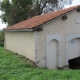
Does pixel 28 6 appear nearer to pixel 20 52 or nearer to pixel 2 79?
pixel 20 52

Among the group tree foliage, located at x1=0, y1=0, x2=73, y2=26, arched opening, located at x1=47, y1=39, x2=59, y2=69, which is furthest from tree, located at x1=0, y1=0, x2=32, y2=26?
arched opening, located at x1=47, y1=39, x2=59, y2=69

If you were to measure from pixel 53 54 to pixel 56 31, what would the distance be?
1836 millimetres

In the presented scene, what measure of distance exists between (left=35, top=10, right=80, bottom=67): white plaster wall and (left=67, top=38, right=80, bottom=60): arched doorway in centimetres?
81

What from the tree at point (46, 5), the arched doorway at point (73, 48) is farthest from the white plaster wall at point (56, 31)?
the tree at point (46, 5)

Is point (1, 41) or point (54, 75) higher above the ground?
point (1, 41)

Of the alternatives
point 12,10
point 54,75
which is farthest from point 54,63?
point 12,10

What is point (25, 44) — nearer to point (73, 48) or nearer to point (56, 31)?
point (56, 31)

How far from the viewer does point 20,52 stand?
12852mm

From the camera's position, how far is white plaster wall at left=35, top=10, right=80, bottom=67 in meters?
10.1

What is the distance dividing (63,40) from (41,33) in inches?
91.2

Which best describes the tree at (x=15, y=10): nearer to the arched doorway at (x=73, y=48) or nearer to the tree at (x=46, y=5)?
the tree at (x=46, y=5)

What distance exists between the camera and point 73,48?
499 inches

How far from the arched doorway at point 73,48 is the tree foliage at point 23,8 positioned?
14.8 metres

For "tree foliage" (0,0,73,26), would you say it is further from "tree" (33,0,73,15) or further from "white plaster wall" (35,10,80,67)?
"white plaster wall" (35,10,80,67)
